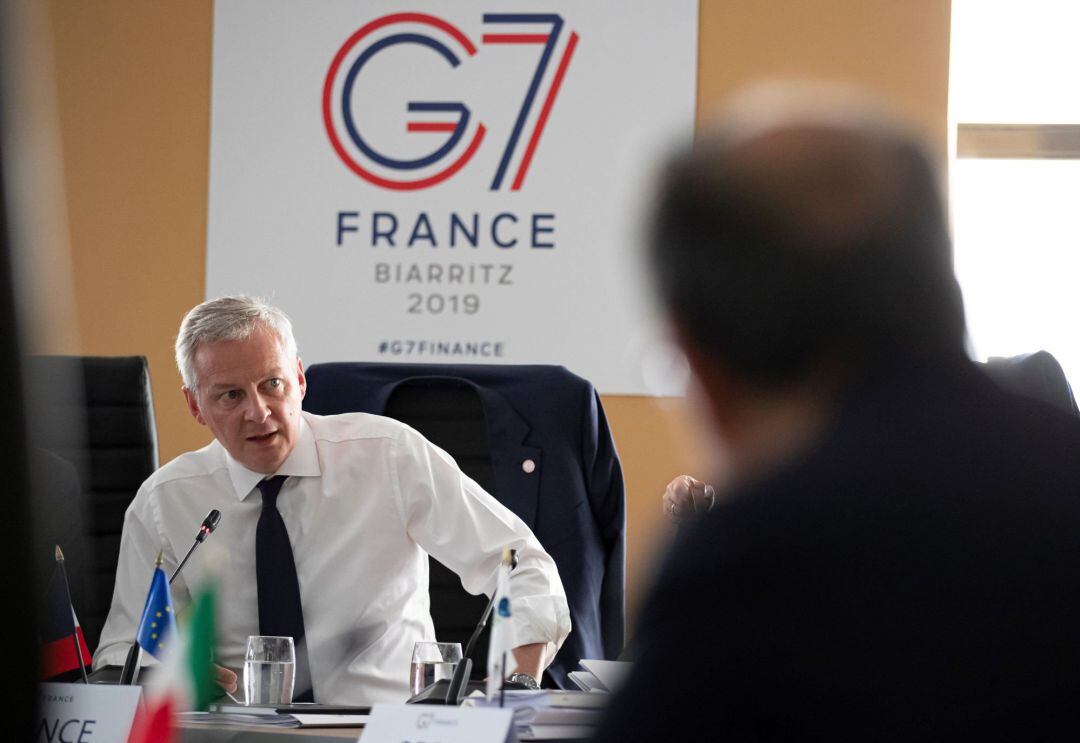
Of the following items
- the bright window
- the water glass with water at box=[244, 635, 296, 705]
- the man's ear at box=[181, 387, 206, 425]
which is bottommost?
the water glass with water at box=[244, 635, 296, 705]

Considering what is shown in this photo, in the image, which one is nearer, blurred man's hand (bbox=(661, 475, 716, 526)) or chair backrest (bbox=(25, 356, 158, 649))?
blurred man's hand (bbox=(661, 475, 716, 526))

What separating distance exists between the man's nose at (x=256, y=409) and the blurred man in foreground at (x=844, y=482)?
1.78m

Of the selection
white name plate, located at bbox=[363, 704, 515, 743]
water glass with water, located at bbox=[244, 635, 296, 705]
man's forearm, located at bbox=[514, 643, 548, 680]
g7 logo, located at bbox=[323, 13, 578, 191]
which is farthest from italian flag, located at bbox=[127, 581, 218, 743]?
g7 logo, located at bbox=[323, 13, 578, 191]

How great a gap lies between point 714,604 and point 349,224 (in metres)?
3.85

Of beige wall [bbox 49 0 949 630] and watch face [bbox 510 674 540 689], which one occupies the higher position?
beige wall [bbox 49 0 949 630]

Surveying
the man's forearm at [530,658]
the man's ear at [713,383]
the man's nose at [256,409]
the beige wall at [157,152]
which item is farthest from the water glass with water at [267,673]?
the beige wall at [157,152]

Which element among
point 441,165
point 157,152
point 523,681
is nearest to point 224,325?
point 523,681

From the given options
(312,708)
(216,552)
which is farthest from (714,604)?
(216,552)

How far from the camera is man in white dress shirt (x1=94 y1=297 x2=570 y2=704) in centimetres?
250

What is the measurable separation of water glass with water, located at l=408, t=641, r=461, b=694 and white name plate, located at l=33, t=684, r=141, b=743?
1.61 feet

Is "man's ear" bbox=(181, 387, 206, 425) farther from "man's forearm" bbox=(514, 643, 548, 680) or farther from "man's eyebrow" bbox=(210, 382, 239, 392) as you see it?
"man's forearm" bbox=(514, 643, 548, 680)

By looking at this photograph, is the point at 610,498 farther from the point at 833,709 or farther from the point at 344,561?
the point at 833,709

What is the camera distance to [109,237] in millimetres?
4699

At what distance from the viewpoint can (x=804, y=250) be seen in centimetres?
83
